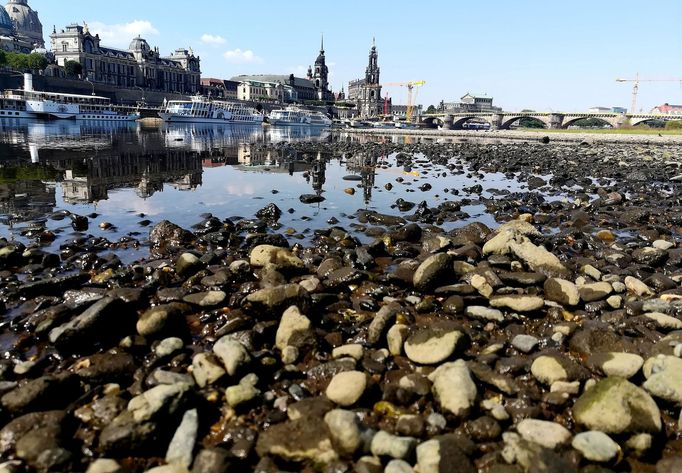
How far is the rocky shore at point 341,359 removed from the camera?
4422 millimetres

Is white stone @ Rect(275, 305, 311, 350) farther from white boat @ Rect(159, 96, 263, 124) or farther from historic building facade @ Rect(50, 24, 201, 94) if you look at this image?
historic building facade @ Rect(50, 24, 201, 94)

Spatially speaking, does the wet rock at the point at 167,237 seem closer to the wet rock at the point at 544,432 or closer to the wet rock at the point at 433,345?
the wet rock at the point at 433,345

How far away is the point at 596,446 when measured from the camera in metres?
4.41

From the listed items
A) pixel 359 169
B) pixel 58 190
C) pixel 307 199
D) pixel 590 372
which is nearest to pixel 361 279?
pixel 590 372

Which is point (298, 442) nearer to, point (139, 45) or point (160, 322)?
→ point (160, 322)

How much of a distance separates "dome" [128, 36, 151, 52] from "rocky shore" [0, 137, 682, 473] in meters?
202

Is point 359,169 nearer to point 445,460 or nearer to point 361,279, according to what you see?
point 361,279

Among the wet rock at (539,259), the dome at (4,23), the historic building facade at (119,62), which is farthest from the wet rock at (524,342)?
the dome at (4,23)

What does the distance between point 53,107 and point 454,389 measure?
114m

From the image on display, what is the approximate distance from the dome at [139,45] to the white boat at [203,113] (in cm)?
6652

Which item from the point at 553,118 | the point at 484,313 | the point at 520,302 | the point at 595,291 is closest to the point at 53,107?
the point at 484,313

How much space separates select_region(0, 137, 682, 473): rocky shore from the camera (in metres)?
4.42

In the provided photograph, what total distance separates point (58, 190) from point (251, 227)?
10.6 metres

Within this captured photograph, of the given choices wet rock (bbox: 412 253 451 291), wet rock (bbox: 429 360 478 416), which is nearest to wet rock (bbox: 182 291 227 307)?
wet rock (bbox: 412 253 451 291)
